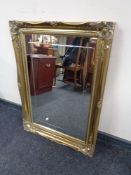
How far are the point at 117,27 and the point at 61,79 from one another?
0.60 meters

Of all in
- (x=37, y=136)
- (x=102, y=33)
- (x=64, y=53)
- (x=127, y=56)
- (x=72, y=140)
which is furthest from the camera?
(x=37, y=136)

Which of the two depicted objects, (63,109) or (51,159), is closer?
(51,159)

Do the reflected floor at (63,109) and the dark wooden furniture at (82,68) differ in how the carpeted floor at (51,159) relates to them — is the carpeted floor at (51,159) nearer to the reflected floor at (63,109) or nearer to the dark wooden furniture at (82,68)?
the reflected floor at (63,109)

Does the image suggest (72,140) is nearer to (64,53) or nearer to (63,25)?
(64,53)

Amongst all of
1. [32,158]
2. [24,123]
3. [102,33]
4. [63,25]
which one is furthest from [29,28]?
[32,158]

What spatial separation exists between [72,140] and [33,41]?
933 mm

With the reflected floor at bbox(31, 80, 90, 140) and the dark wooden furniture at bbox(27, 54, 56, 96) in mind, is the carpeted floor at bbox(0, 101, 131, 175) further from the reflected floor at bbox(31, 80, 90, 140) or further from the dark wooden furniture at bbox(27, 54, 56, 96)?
the dark wooden furniture at bbox(27, 54, 56, 96)

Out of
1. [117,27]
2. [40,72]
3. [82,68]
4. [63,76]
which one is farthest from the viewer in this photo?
[40,72]

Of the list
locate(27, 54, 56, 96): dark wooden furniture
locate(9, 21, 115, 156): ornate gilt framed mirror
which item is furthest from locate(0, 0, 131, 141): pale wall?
locate(27, 54, 56, 96): dark wooden furniture

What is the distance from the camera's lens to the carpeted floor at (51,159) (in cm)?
134

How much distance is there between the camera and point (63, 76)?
57.4 inches

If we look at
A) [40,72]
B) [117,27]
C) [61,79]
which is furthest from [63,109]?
[117,27]

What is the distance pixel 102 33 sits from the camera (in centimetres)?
112

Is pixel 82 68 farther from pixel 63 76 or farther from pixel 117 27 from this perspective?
pixel 117 27
